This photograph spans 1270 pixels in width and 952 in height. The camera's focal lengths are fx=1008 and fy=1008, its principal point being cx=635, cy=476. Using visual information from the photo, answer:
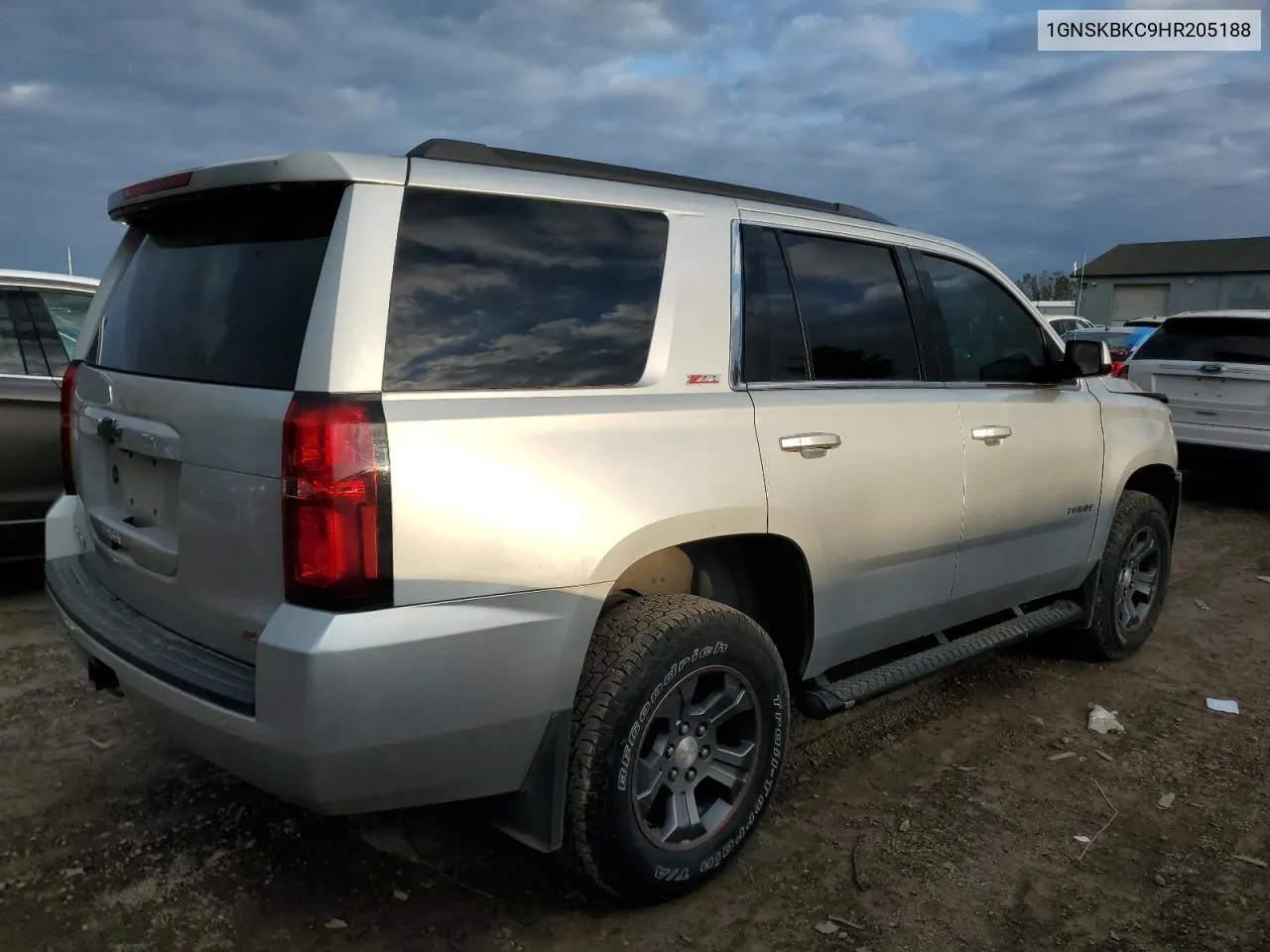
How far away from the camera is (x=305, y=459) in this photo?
2141 millimetres

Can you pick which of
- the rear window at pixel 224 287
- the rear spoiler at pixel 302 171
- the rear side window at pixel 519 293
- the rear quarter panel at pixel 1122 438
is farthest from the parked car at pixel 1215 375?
the rear window at pixel 224 287

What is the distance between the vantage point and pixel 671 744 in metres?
2.79

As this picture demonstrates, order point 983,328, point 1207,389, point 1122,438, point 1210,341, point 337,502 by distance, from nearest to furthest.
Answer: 1. point 337,502
2. point 983,328
3. point 1122,438
4. point 1207,389
5. point 1210,341

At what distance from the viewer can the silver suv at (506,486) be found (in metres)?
2.20

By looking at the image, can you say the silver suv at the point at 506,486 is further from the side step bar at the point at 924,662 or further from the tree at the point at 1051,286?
the tree at the point at 1051,286

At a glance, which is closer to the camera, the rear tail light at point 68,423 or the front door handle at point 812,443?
the front door handle at point 812,443

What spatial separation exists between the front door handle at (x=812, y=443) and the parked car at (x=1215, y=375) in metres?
7.24

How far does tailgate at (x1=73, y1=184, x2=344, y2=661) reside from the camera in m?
2.29

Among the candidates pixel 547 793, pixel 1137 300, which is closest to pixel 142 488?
pixel 547 793

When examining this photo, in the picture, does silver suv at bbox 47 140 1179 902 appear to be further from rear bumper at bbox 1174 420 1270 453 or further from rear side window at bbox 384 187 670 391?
rear bumper at bbox 1174 420 1270 453

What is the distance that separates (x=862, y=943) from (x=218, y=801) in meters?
2.08

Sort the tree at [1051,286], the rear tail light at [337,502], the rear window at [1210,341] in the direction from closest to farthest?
the rear tail light at [337,502] → the rear window at [1210,341] → the tree at [1051,286]

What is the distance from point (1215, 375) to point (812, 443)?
7409mm

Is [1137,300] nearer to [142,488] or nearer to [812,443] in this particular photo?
[812,443]
